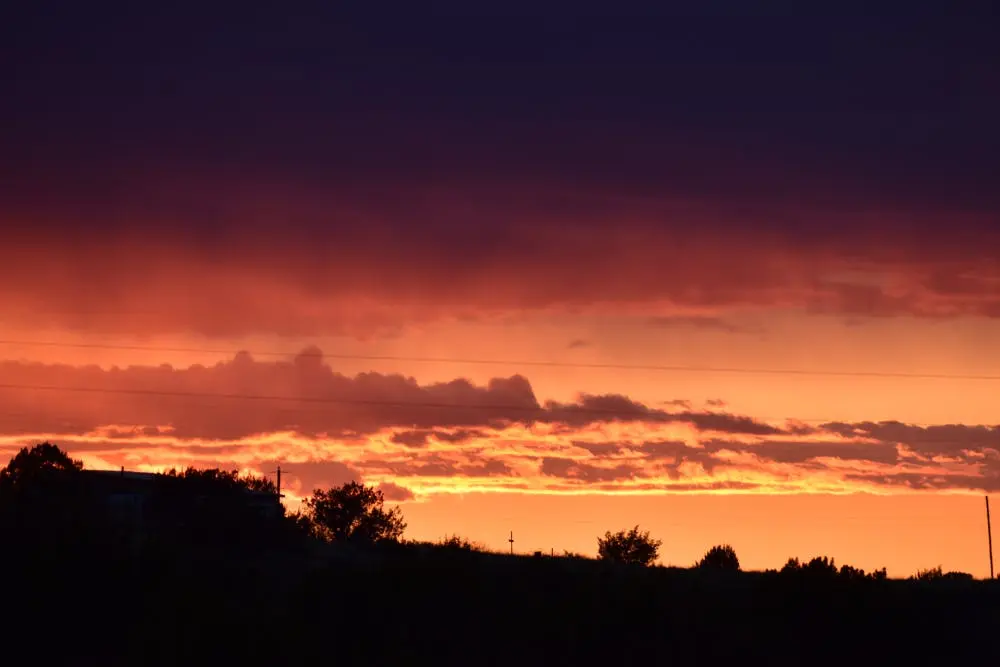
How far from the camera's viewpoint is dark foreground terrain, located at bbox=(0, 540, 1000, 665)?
166 feet

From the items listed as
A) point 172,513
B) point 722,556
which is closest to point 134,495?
point 172,513

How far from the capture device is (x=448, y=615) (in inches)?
2224

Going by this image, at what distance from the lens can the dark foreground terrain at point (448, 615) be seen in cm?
5069

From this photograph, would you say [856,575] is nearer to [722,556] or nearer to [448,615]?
[448,615]

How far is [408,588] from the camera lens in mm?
59125

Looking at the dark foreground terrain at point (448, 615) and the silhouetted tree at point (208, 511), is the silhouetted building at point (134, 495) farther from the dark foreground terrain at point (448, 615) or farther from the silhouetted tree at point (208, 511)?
the dark foreground terrain at point (448, 615)

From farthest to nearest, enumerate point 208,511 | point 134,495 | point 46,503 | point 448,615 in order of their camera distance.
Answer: point 134,495 < point 208,511 < point 46,503 < point 448,615

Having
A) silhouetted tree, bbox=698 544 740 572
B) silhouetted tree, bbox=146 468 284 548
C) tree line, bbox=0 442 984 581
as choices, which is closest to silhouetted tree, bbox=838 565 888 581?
tree line, bbox=0 442 984 581

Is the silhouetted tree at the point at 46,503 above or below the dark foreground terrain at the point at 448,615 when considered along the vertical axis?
above

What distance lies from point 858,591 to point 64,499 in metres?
41.7

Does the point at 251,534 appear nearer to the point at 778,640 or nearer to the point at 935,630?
the point at 778,640

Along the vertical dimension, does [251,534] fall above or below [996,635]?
above

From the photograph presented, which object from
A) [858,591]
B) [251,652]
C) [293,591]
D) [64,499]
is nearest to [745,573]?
[858,591]

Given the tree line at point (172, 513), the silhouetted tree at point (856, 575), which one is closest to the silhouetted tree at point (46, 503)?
the tree line at point (172, 513)
